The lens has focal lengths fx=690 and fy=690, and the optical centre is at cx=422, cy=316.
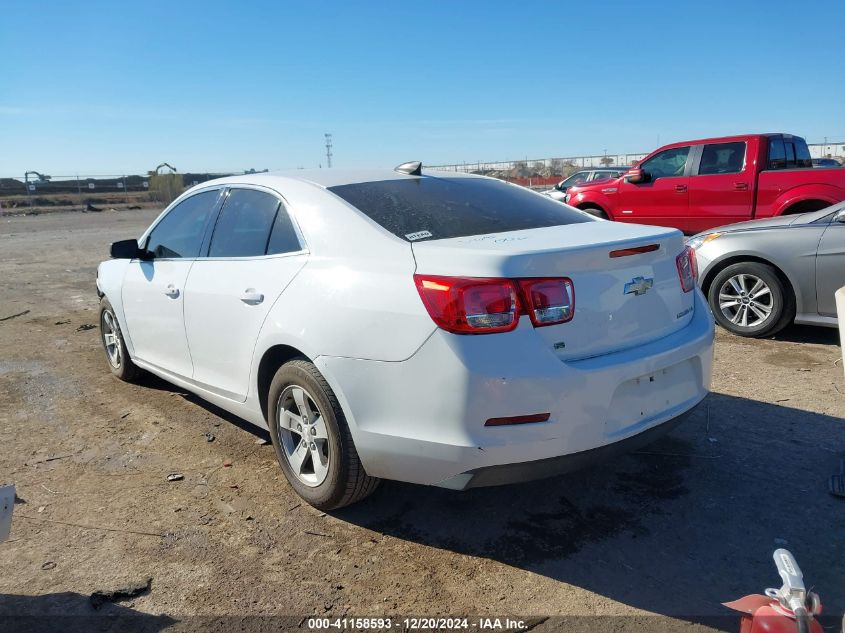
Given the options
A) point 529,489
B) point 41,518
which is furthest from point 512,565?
point 41,518

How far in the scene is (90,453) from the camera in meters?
4.20

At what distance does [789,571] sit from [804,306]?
466 centimetres

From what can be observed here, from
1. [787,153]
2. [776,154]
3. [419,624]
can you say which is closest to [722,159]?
[776,154]

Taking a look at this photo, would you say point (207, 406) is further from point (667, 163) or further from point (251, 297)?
point (667, 163)

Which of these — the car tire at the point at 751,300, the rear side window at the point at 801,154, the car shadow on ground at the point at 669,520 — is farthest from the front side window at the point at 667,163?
the car shadow on ground at the point at 669,520

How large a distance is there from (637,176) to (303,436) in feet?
30.8

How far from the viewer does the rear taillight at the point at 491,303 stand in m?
2.63

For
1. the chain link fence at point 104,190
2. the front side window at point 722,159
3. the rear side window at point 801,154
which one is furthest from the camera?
the chain link fence at point 104,190

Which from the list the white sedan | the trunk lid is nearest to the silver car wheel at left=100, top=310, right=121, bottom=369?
the white sedan

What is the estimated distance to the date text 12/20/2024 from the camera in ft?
8.23

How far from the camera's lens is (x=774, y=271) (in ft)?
20.1

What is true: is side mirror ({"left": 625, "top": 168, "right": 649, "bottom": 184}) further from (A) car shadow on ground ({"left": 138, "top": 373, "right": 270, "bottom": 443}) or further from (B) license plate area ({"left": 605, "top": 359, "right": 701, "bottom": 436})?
(B) license plate area ({"left": 605, "top": 359, "right": 701, "bottom": 436})

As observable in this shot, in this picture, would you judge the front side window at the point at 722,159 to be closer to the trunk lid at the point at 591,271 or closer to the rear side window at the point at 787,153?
the rear side window at the point at 787,153

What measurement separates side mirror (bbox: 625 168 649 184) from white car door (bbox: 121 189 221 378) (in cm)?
847
